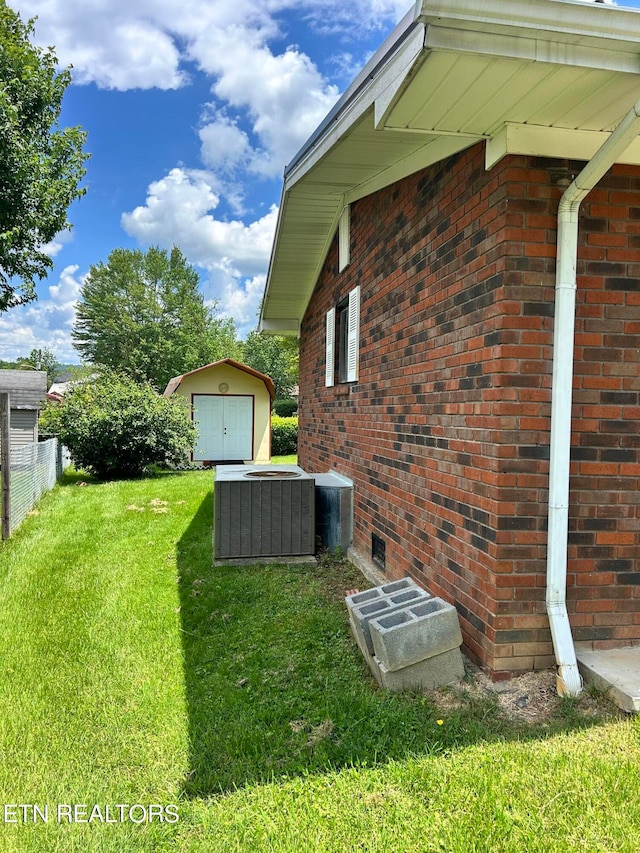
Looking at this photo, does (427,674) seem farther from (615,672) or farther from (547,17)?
(547,17)

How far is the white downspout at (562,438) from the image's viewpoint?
8.23ft

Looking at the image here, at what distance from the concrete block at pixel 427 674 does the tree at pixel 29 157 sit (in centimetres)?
1201

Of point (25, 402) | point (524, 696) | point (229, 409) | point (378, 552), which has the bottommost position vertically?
point (524, 696)

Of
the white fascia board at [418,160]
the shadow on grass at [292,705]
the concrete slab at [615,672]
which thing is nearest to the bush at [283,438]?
the white fascia board at [418,160]

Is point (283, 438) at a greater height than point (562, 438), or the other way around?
point (562, 438)

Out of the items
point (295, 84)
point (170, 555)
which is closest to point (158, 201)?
point (295, 84)

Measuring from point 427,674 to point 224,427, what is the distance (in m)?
14.9

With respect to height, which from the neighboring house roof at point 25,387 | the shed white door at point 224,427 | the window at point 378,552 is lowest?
the window at point 378,552

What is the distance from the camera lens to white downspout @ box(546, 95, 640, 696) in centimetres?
251

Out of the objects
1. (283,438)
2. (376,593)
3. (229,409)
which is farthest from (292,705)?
(283,438)

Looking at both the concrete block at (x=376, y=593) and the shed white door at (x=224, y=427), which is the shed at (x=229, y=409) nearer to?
the shed white door at (x=224, y=427)

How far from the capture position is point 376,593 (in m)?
3.36

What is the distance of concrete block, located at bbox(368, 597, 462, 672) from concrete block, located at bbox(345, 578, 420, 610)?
20.6 inches

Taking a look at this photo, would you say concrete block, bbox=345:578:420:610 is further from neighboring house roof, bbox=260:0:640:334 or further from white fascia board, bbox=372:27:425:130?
white fascia board, bbox=372:27:425:130
